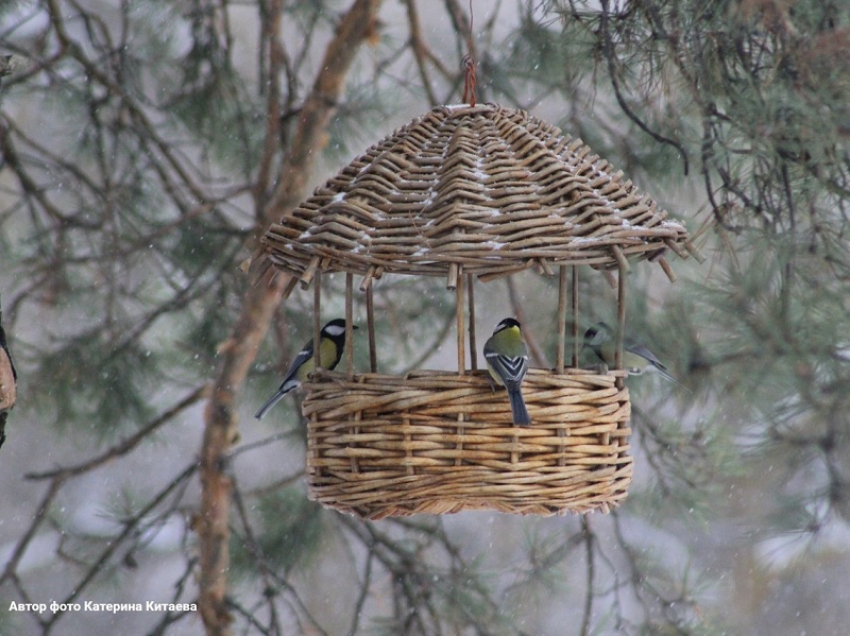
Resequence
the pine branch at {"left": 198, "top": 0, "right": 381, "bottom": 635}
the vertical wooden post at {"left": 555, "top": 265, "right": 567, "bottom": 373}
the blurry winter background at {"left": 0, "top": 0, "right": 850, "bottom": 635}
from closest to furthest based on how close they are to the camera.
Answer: the vertical wooden post at {"left": 555, "top": 265, "right": 567, "bottom": 373} < the blurry winter background at {"left": 0, "top": 0, "right": 850, "bottom": 635} < the pine branch at {"left": 198, "top": 0, "right": 381, "bottom": 635}

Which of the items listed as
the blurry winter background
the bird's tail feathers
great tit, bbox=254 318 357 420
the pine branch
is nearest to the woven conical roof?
the bird's tail feathers

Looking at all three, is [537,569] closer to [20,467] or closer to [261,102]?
[261,102]

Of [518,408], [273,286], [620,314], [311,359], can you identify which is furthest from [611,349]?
[273,286]

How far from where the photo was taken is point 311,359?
160 cm

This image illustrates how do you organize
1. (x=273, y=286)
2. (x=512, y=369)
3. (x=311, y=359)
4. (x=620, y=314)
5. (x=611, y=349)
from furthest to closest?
(x=273, y=286), (x=311, y=359), (x=611, y=349), (x=620, y=314), (x=512, y=369)

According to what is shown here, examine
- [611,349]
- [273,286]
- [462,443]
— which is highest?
[273,286]

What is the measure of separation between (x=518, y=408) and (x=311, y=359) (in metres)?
0.51

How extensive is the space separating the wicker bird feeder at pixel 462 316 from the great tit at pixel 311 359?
0.27 meters

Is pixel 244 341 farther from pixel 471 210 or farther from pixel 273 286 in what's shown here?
pixel 471 210

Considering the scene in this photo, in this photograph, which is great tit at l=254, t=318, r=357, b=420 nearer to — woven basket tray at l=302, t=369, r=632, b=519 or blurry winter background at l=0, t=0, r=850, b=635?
woven basket tray at l=302, t=369, r=632, b=519

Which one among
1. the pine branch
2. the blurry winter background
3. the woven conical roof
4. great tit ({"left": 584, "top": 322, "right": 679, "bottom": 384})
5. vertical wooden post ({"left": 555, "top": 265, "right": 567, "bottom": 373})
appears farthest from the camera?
Result: the pine branch

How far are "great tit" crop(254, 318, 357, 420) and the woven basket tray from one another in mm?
308

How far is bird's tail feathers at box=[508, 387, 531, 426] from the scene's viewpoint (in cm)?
118

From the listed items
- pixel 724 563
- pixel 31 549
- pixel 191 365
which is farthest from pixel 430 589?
pixel 31 549
